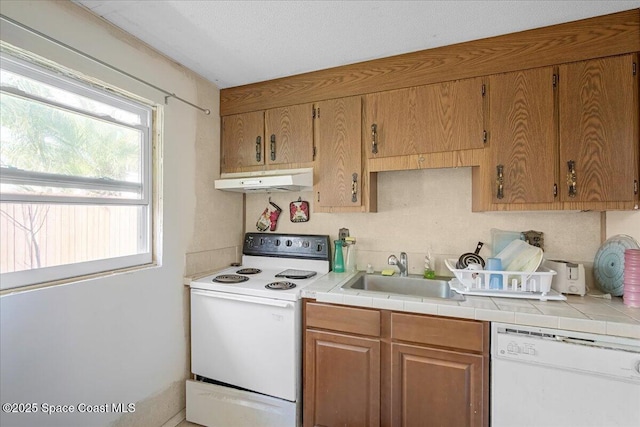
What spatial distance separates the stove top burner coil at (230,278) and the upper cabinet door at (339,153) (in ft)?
2.43

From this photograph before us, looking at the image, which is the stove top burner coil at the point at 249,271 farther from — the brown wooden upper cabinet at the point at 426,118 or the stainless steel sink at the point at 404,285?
the brown wooden upper cabinet at the point at 426,118

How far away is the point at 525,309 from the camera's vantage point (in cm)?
129

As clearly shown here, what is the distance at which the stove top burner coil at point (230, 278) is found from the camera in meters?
1.84

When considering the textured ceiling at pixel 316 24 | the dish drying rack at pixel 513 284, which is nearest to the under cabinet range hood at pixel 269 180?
the textured ceiling at pixel 316 24

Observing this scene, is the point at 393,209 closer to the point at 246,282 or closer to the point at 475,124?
the point at 475,124

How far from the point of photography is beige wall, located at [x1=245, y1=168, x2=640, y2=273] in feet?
5.57

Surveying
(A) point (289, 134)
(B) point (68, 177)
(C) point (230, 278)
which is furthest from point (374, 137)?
(B) point (68, 177)

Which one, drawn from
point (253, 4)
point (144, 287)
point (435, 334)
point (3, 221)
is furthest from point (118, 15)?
point (435, 334)

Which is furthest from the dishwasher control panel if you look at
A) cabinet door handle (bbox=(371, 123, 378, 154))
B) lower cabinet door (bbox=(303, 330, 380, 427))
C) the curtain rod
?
the curtain rod

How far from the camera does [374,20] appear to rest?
145 cm

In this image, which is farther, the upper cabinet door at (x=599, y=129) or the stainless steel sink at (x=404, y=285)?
the stainless steel sink at (x=404, y=285)

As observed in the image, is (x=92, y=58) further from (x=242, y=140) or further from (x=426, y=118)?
(x=426, y=118)

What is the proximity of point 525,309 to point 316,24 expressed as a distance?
1.73 metres

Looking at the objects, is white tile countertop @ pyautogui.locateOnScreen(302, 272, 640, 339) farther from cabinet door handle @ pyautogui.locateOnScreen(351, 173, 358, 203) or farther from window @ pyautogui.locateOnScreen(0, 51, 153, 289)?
window @ pyautogui.locateOnScreen(0, 51, 153, 289)
